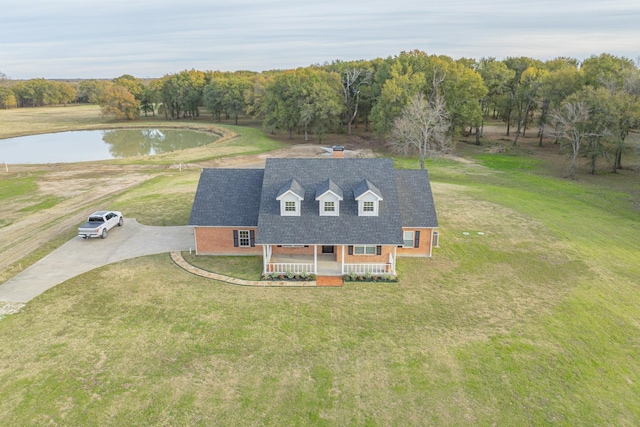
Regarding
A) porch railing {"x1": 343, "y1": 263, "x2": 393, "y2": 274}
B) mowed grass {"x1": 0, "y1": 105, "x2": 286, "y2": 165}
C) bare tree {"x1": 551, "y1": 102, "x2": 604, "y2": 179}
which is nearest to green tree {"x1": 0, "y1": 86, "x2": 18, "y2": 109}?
mowed grass {"x1": 0, "y1": 105, "x2": 286, "y2": 165}

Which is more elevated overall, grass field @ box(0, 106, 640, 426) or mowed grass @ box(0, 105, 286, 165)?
mowed grass @ box(0, 105, 286, 165)

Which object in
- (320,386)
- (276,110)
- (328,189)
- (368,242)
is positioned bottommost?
(320,386)

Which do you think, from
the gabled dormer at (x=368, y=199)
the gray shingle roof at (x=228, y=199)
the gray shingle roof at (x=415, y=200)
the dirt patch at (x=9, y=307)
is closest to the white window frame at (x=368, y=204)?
the gabled dormer at (x=368, y=199)

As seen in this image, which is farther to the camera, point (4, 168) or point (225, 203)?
point (4, 168)

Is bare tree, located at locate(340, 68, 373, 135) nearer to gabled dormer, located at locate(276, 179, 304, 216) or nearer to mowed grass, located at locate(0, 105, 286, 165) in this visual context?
mowed grass, located at locate(0, 105, 286, 165)

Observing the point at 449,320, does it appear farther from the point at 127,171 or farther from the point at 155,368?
the point at 127,171

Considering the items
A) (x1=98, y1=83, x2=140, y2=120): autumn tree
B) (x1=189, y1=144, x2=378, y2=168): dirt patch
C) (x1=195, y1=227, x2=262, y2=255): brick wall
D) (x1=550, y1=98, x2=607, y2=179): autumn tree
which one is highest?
(x1=98, y1=83, x2=140, y2=120): autumn tree

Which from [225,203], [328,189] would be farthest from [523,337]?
[225,203]
